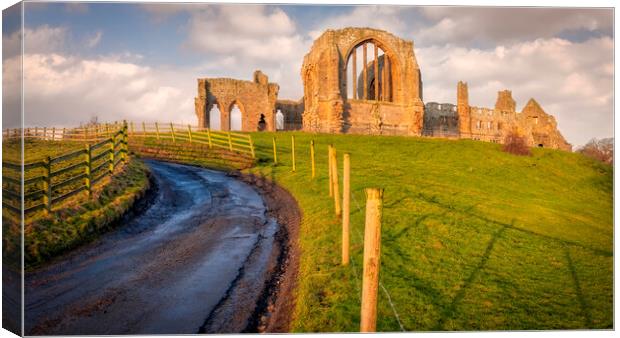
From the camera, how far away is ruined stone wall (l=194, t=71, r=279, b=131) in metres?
43.7

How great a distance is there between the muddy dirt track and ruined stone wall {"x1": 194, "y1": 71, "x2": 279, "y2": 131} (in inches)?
1293

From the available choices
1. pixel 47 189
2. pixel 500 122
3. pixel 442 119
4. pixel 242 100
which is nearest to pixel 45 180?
pixel 47 189

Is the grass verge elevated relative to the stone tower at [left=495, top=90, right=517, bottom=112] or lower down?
lower down

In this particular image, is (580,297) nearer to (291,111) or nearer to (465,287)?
(465,287)

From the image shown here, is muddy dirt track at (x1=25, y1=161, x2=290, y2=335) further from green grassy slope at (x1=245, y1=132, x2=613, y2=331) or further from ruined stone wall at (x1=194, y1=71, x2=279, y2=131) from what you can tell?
ruined stone wall at (x1=194, y1=71, x2=279, y2=131)

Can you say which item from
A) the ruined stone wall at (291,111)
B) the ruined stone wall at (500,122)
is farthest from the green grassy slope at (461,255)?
the ruined stone wall at (291,111)

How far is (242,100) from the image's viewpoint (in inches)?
1810

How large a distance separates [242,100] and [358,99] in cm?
1385

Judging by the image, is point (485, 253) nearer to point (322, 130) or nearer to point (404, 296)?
point (404, 296)

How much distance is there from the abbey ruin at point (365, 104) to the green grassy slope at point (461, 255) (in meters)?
18.8

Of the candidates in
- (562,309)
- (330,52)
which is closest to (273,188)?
(562,309)

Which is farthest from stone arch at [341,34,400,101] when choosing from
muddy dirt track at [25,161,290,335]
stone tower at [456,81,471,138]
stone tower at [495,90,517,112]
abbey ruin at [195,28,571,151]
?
muddy dirt track at [25,161,290,335]

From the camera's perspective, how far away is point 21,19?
722cm

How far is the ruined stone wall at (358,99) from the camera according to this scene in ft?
120
